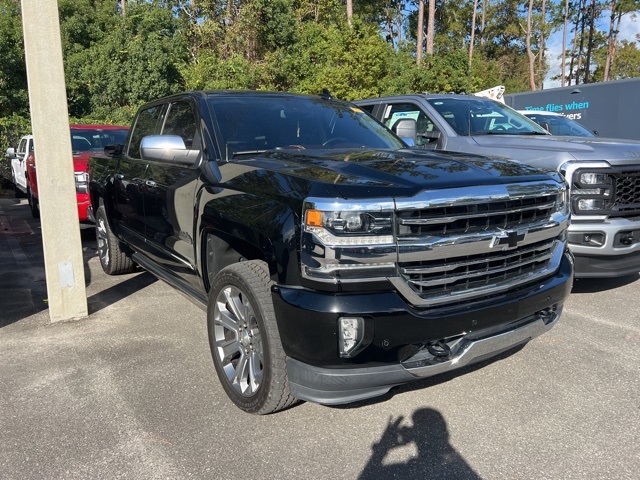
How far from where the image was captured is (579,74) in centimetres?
5059

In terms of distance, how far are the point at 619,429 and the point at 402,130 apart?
3.29 metres

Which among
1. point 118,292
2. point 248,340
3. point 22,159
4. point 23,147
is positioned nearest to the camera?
point 248,340

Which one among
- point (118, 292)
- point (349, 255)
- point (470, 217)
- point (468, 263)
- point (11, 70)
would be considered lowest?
point (118, 292)

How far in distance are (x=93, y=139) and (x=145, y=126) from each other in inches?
171

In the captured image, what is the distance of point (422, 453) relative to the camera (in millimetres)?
2811

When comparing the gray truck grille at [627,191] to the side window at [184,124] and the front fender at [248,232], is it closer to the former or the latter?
the front fender at [248,232]

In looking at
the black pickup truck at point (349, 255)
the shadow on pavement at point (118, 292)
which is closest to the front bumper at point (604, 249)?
the black pickup truck at point (349, 255)

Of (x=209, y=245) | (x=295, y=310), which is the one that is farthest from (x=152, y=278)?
(x=295, y=310)

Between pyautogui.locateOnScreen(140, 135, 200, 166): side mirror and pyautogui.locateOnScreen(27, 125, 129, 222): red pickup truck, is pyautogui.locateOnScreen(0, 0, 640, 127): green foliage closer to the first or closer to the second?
pyautogui.locateOnScreen(27, 125, 129, 222): red pickup truck

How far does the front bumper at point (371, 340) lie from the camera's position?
2539 mm

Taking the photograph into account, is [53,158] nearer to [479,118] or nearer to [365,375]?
[365,375]

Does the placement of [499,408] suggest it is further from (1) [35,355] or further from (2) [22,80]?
(2) [22,80]

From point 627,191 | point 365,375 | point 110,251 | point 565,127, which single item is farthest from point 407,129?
point 565,127

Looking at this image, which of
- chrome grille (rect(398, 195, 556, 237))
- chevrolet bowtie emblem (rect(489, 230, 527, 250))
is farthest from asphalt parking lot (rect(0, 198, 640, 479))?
chrome grille (rect(398, 195, 556, 237))
